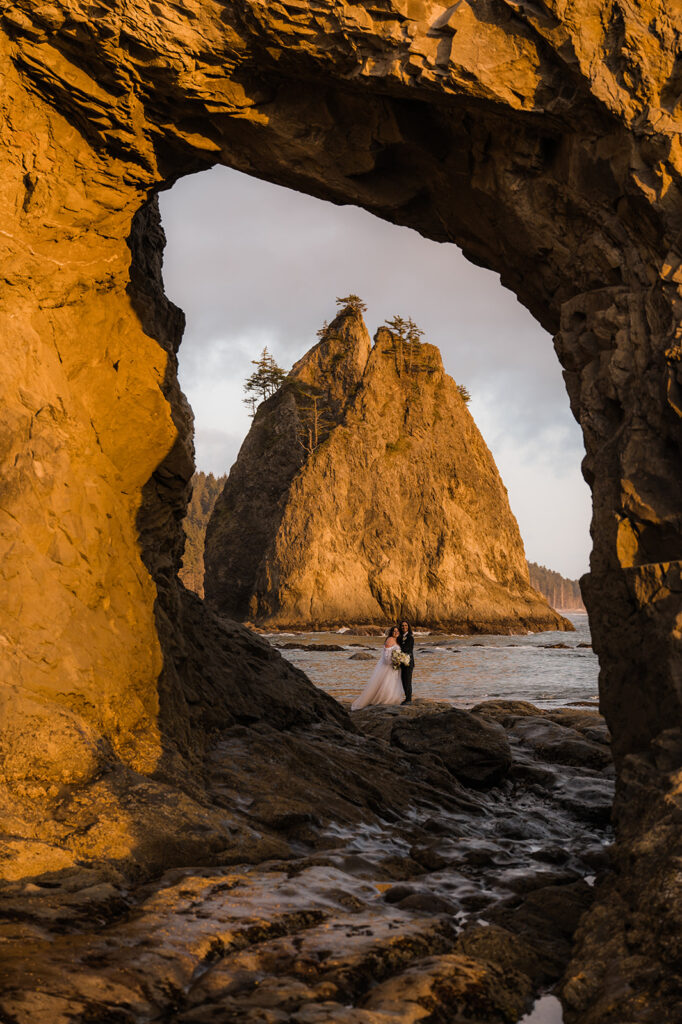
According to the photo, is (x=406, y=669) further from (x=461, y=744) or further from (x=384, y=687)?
(x=461, y=744)

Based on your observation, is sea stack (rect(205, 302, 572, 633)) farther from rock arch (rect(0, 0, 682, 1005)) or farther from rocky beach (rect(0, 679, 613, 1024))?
rock arch (rect(0, 0, 682, 1005))

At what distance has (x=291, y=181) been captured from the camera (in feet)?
28.3

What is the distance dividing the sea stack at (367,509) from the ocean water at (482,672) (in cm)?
Result: 1202

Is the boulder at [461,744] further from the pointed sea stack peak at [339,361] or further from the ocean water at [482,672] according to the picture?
the pointed sea stack peak at [339,361]

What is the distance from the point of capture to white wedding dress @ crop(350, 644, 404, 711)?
15.3 meters

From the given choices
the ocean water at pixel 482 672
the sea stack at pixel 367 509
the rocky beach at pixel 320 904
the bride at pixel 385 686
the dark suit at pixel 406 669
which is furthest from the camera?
the sea stack at pixel 367 509

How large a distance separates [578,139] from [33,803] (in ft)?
24.1

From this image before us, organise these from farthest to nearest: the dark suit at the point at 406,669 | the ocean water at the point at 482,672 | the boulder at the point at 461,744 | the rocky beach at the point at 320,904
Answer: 1. the ocean water at the point at 482,672
2. the dark suit at the point at 406,669
3. the boulder at the point at 461,744
4. the rocky beach at the point at 320,904

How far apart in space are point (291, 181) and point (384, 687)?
1016cm

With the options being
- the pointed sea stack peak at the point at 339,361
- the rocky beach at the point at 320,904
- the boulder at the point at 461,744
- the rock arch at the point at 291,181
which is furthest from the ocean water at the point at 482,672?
the pointed sea stack peak at the point at 339,361

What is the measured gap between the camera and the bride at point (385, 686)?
50.1 feet

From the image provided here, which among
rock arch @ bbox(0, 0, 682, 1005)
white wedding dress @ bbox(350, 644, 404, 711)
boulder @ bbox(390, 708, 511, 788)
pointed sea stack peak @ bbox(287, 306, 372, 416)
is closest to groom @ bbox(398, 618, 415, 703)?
white wedding dress @ bbox(350, 644, 404, 711)

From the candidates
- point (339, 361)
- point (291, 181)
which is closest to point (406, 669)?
point (291, 181)

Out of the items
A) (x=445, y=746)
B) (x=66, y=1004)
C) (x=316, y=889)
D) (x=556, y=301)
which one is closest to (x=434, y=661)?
(x=445, y=746)
